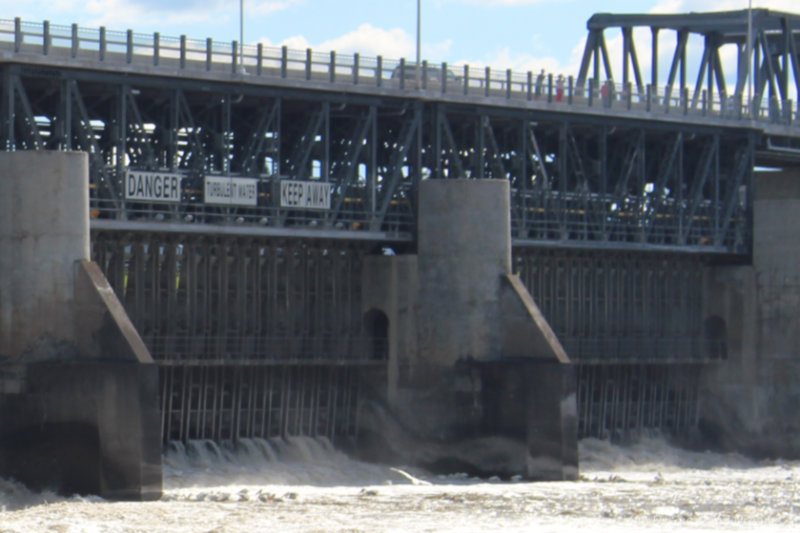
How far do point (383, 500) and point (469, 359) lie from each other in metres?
9.03

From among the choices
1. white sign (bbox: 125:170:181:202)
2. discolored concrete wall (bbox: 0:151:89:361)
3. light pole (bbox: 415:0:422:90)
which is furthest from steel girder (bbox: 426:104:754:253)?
discolored concrete wall (bbox: 0:151:89:361)

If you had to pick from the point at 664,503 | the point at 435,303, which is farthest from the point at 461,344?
the point at 664,503

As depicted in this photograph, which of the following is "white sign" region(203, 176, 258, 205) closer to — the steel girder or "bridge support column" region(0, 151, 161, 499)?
"bridge support column" region(0, 151, 161, 499)

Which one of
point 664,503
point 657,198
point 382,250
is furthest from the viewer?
point 657,198

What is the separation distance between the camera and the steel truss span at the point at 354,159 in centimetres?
6372

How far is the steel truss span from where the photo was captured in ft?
209

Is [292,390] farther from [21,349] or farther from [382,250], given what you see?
[21,349]

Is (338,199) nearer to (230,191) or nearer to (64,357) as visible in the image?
(230,191)

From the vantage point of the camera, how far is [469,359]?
6819cm

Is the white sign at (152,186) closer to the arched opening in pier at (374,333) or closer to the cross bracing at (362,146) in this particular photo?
the cross bracing at (362,146)

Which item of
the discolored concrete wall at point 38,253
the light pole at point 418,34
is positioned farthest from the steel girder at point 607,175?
the discolored concrete wall at point 38,253

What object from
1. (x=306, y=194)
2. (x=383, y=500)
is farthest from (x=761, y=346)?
(x=383, y=500)

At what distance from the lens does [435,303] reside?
68938 millimetres

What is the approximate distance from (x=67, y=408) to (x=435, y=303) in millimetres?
16220
